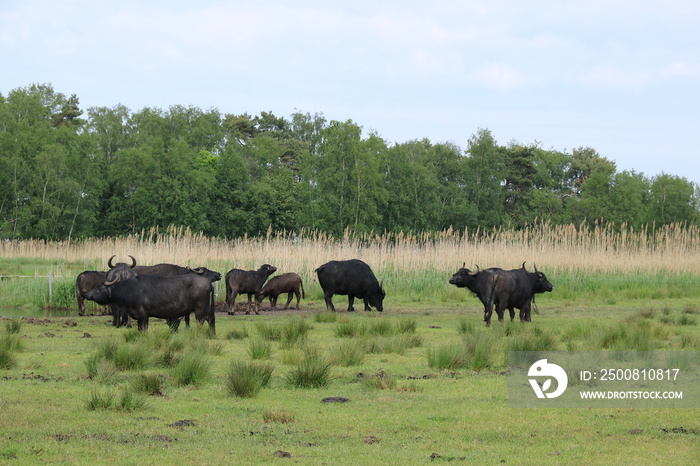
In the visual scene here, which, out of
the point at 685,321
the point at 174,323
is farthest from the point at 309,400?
the point at 685,321

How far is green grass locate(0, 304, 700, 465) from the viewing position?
705 centimetres

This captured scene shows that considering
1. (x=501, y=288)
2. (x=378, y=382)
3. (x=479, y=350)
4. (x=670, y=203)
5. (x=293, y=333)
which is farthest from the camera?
(x=670, y=203)

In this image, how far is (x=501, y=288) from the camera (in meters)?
17.5

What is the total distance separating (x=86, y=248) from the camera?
3800cm

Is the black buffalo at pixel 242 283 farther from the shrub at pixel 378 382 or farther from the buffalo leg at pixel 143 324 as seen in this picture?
the shrub at pixel 378 382

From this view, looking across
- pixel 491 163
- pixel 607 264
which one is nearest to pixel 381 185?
pixel 491 163

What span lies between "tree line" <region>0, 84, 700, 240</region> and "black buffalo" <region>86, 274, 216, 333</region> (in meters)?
40.3

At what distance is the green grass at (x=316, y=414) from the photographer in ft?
23.1

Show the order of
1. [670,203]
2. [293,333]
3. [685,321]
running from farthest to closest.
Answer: [670,203] < [685,321] < [293,333]

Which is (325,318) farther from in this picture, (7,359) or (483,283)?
(7,359)

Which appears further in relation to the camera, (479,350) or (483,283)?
(483,283)

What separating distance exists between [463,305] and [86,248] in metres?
21.0

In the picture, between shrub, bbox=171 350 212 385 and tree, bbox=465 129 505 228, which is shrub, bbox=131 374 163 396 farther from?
tree, bbox=465 129 505 228

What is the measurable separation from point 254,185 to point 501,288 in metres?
51.6
